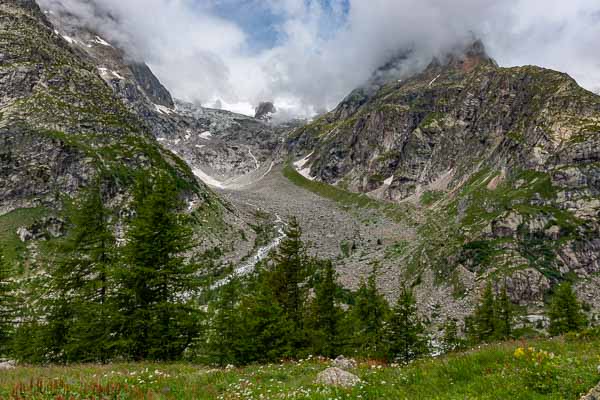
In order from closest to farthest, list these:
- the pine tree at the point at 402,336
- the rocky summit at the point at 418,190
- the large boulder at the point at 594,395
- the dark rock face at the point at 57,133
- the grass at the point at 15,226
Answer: the large boulder at the point at 594,395 → the pine tree at the point at 402,336 → the grass at the point at 15,226 → the rocky summit at the point at 418,190 → the dark rock face at the point at 57,133

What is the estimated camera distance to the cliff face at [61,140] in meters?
88.2

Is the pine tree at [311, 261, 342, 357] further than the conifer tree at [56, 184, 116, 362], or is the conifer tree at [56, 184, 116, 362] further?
the pine tree at [311, 261, 342, 357]

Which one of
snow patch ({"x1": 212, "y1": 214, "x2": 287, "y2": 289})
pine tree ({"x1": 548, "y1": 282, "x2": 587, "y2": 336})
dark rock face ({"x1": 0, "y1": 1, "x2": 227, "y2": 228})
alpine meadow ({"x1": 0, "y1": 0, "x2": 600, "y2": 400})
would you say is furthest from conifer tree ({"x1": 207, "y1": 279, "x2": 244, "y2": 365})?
dark rock face ({"x1": 0, "y1": 1, "x2": 227, "y2": 228})

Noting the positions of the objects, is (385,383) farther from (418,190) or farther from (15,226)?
(418,190)

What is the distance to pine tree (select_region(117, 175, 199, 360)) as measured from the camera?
66.5 ft

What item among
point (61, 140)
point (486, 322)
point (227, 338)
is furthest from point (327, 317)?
point (61, 140)

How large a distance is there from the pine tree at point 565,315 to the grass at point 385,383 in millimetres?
33228

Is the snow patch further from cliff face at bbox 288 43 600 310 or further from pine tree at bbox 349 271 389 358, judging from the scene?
pine tree at bbox 349 271 389 358

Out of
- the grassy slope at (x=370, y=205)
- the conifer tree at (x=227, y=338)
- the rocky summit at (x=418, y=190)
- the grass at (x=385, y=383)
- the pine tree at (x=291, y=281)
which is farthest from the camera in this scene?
the grassy slope at (x=370, y=205)

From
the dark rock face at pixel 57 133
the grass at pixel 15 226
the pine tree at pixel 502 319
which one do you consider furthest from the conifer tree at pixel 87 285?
the dark rock face at pixel 57 133

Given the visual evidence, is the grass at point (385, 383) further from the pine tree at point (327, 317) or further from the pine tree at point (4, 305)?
the pine tree at point (4, 305)

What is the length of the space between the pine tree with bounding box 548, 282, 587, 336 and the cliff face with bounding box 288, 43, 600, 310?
19532 millimetres

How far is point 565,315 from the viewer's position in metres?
39.4

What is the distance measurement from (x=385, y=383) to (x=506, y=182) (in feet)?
348
